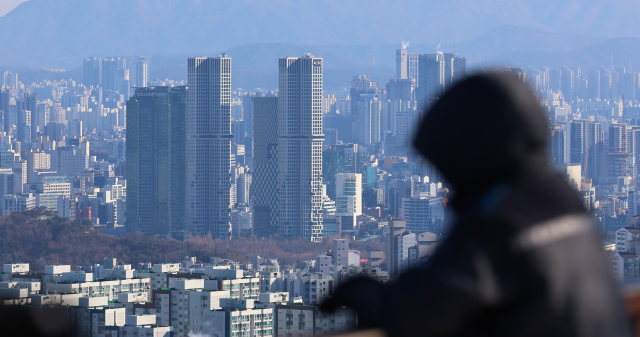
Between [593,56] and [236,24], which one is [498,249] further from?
[236,24]

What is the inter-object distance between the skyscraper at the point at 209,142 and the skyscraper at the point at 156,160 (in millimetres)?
968

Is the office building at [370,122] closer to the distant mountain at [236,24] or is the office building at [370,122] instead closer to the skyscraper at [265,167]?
the skyscraper at [265,167]

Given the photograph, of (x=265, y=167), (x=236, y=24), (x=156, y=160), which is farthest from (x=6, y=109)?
(x=236, y=24)

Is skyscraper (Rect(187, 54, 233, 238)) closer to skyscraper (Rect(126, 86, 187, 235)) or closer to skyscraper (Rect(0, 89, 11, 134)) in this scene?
skyscraper (Rect(126, 86, 187, 235))

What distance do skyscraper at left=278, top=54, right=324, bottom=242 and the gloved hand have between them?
98.3 ft

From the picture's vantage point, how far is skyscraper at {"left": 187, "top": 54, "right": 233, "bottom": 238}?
3091 cm

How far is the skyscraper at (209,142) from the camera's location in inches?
1217

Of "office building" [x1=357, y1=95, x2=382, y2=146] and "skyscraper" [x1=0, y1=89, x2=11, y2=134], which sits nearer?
"skyscraper" [x1=0, y1=89, x2=11, y2=134]

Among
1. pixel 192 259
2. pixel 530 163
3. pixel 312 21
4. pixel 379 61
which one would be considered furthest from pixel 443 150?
pixel 312 21

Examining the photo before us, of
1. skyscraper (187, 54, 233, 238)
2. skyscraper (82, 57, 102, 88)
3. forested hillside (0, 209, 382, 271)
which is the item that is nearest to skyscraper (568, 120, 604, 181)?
skyscraper (187, 54, 233, 238)

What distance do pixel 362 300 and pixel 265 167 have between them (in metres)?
32.9

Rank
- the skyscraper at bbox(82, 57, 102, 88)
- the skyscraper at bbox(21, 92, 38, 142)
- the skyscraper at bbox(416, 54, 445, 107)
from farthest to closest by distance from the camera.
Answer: the skyscraper at bbox(82, 57, 102, 88) < the skyscraper at bbox(21, 92, 38, 142) < the skyscraper at bbox(416, 54, 445, 107)

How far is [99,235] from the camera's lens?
22.9m

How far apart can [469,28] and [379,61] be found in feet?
33.2
